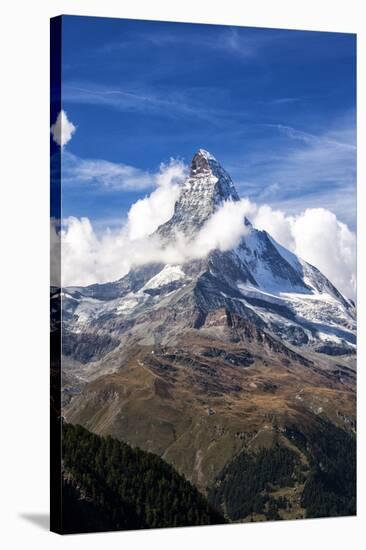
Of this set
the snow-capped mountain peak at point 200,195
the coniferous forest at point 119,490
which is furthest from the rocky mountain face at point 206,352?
the coniferous forest at point 119,490

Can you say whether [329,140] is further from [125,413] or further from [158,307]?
[125,413]

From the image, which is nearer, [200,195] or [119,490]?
[119,490]

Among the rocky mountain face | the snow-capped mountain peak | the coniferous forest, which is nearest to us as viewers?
the coniferous forest

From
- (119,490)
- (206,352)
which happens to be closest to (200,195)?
(206,352)

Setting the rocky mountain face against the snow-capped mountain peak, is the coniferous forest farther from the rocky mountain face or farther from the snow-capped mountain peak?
the snow-capped mountain peak

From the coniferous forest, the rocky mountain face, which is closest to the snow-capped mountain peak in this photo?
the rocky mountain face

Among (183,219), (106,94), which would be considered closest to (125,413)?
(183,219)

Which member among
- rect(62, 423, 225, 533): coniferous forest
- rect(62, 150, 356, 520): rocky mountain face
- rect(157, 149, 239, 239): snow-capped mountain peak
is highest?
rect(157, 149, 239, 239): snow-capped mountain peak

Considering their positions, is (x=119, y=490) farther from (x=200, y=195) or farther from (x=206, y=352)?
(x=200, y=195)
